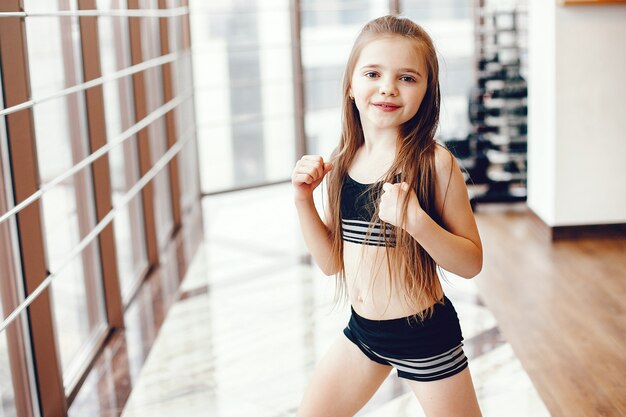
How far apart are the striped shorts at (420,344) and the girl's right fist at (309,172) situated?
31cm

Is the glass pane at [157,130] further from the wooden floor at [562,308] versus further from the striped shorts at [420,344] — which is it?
the striped shorts at [420,344]

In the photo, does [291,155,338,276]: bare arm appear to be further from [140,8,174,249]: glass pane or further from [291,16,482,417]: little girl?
[140,8,174,249]: glass pane

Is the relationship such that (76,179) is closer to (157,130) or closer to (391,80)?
(157,130)

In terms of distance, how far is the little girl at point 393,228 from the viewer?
5.24 ft

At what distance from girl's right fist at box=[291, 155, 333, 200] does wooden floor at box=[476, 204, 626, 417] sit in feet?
4.56

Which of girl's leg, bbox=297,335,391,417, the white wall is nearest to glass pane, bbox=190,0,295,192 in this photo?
the white wall

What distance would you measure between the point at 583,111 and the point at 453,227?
10.7 ft

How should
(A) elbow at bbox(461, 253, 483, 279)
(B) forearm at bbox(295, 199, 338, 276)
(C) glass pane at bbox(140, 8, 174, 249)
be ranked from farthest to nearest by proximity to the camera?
(C) glass pane at bbox(140, 8, 174, 249)
(B) forearm at bbox(295, 199, 338, 276)
(A) elbow at bbox(461, 253, 483, 279)

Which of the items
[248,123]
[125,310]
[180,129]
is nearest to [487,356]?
[125,310]

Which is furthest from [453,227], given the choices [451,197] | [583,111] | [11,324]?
[583,111]

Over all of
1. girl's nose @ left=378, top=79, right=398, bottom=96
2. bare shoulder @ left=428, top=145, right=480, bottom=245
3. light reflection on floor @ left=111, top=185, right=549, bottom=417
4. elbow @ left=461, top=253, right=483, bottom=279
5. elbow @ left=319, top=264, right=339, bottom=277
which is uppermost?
girl's nose @ left=378, top=79, right=398, bottom=96

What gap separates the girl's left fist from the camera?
1.52 meters

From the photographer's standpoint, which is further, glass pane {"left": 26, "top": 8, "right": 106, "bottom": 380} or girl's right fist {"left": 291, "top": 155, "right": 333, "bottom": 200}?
glass pane {"left": 26, "top": 8, "right": 106, "bottom": 380}

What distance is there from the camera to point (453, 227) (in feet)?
5.32
